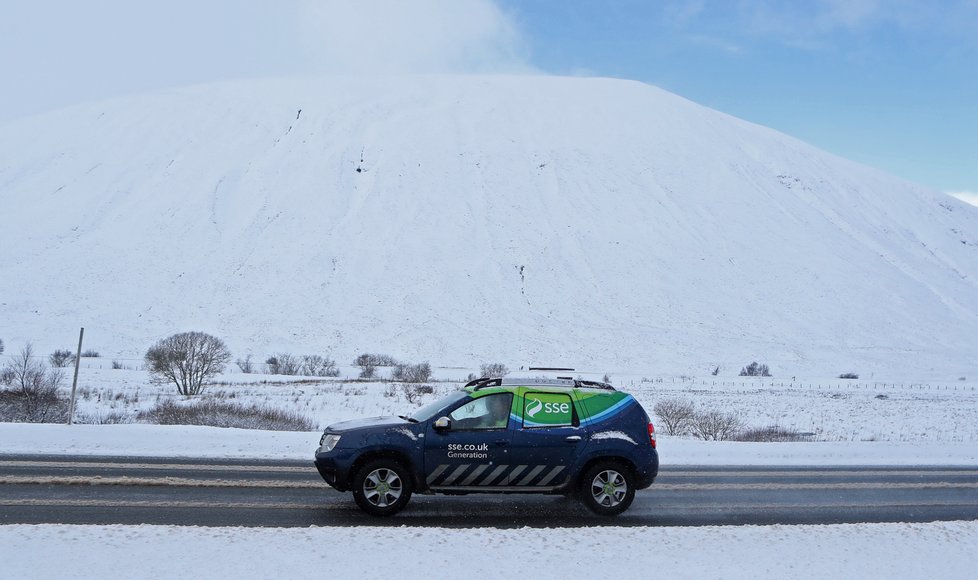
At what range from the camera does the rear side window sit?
9461mm

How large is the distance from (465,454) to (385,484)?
99cm

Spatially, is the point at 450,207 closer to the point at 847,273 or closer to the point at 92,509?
the point at 847,273

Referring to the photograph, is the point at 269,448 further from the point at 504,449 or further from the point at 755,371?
the point at 755,371

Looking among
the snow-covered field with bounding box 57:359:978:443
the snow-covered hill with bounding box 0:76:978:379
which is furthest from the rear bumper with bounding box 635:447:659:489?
the snow-covered hill with bounding box 0:76:978:379

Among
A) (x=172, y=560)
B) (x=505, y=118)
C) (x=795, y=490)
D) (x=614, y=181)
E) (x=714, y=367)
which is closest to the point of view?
(x=172, y=560)

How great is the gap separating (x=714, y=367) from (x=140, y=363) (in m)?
45.3

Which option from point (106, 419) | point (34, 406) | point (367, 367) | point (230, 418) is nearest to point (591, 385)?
point (230, 418)

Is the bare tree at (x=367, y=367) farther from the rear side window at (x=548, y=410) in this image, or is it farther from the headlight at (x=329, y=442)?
the rear side window at (x=548, y=410)

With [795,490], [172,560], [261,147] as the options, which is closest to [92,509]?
[172,560]

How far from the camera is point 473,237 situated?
8900 centimetres

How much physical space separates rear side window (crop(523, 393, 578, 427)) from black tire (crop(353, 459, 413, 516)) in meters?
1.56

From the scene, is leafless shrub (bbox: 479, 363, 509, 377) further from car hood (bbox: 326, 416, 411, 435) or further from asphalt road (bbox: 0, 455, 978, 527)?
car hood (bbox: 326, 416, 411, 435)

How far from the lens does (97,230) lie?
291 ft

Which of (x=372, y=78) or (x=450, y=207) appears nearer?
(x=450, y=207)
